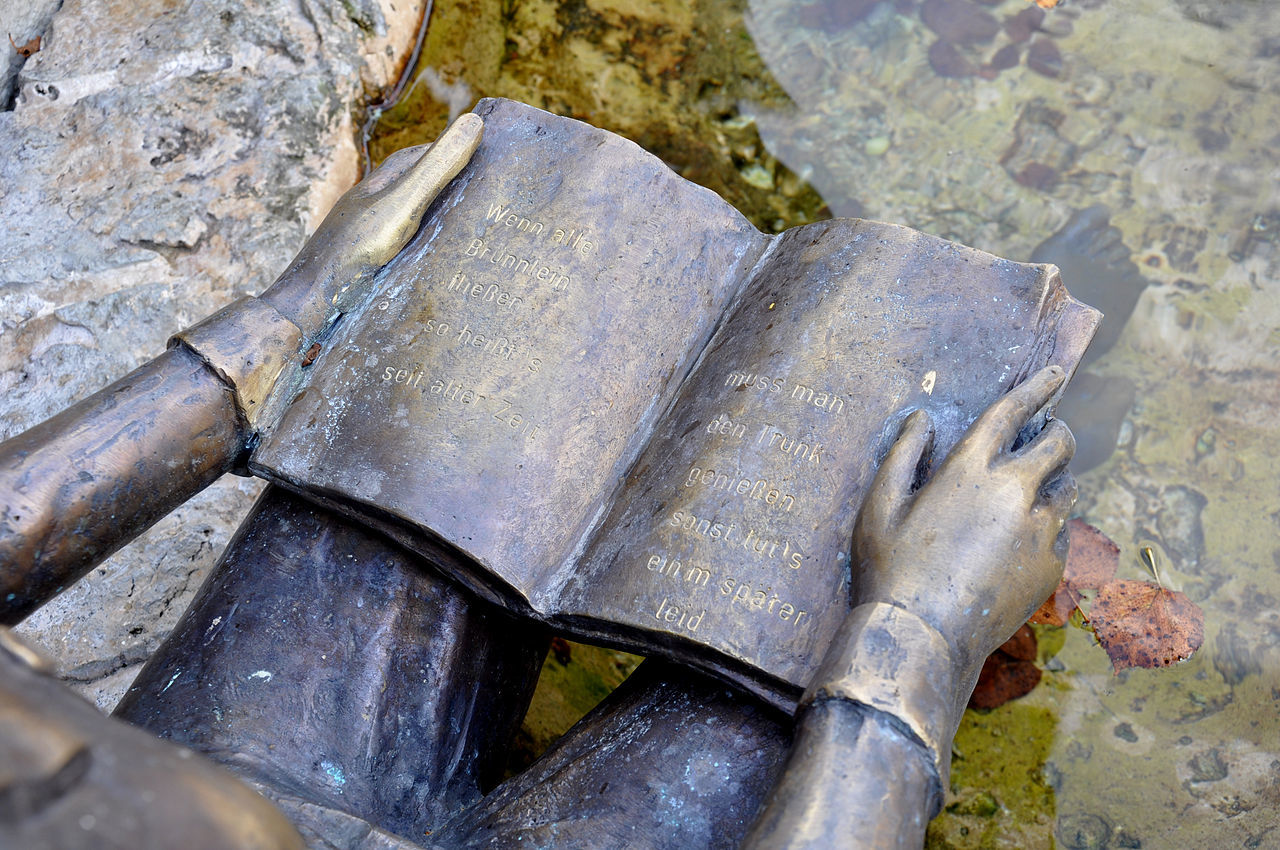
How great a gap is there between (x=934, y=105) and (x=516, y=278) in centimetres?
214

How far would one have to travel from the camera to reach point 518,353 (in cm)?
209

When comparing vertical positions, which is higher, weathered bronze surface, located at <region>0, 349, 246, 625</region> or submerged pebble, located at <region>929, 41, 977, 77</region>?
weathered bronze surface, located at <region>0, 349, 246, 625</region>

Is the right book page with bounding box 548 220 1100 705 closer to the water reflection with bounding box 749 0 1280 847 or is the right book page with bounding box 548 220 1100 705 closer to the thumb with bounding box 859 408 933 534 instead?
the thumb with bounding box 859 408 933 534

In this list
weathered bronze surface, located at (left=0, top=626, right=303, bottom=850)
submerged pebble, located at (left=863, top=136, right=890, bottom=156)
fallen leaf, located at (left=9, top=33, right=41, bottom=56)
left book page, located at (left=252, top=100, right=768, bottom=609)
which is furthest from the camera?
submerged pebble, located at (left=863, top=136, right=890, bottom=156)

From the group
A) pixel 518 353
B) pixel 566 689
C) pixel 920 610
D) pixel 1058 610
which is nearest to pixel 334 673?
pixel 518 353

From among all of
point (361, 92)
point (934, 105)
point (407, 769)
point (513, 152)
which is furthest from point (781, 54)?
point (407, 769)

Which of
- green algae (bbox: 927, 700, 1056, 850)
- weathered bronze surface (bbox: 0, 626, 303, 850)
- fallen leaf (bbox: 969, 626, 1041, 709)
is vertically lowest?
green algae (bbox: 927, 700, 1056, 850)

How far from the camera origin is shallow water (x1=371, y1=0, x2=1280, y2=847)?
9.18 feet

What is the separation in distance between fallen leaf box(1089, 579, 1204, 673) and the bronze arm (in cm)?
225

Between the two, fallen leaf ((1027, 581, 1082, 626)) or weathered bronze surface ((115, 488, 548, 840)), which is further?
fallen leaf ((1027, 581, 1082, 626))

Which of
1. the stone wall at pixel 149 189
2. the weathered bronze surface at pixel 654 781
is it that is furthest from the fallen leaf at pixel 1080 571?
the stone wall at pixel 149 189

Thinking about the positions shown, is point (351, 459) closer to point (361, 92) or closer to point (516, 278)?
point (516, 278)

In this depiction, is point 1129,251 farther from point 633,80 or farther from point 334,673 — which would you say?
point 334,673

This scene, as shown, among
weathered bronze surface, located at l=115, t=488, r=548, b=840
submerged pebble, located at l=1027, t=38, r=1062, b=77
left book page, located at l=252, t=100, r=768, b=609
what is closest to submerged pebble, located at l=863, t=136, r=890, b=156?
submerged pebble, located at l=1027, t=38, r=1062, b=77
